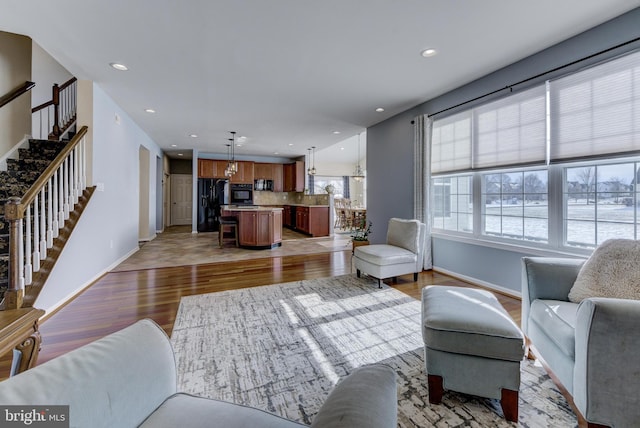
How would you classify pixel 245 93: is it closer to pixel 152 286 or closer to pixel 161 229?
pixel 152 286

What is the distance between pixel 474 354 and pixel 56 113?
633 cm

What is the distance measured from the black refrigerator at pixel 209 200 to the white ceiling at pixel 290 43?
407 cm

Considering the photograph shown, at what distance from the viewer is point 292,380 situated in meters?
1.68

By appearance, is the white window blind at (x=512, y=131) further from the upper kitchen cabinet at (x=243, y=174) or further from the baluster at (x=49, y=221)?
the upper kitchen cabinet at (x=243, y=174)

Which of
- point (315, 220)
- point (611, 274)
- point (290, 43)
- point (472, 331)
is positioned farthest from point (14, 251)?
point (315, 220)

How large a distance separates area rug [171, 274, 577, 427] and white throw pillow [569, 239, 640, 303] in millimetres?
630

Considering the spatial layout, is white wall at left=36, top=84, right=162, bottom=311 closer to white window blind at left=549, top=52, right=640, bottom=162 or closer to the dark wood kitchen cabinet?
the dark wood kitchen cabinet

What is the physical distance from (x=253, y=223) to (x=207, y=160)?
12.3 ft

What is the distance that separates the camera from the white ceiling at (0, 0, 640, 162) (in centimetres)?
214

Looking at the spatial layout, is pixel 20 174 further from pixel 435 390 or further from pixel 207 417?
pixel 435 390

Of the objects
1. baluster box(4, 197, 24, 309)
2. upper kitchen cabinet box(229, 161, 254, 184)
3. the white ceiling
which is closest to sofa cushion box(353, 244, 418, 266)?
the white ceiling

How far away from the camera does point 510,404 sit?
4.46ft

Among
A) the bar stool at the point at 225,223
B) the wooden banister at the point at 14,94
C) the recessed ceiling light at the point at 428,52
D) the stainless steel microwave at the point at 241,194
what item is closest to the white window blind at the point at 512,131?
the recessed ceiling light at the point at 428,52

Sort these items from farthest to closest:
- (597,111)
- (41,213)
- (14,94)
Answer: (14,94) → (41,213) → (597,111)
